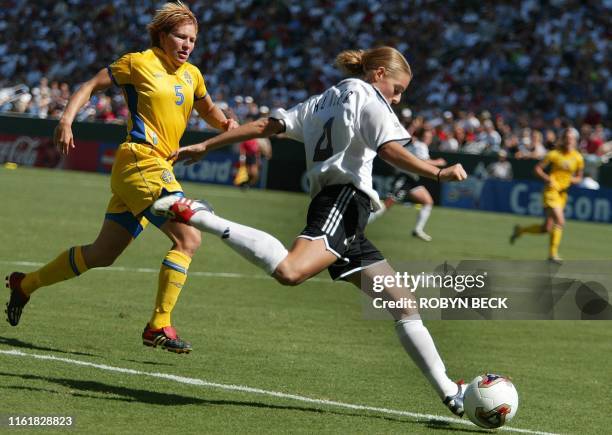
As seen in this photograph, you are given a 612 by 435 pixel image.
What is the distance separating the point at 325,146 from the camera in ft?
21.7

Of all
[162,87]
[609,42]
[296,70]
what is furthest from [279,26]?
[162,87]

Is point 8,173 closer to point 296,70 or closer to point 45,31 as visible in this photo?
point 296,70

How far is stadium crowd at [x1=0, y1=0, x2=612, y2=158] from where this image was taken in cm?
3178

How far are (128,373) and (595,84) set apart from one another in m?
26.6

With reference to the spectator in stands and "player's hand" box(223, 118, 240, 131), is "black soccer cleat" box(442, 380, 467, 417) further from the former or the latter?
the spectator in stands

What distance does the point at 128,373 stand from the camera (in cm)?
733

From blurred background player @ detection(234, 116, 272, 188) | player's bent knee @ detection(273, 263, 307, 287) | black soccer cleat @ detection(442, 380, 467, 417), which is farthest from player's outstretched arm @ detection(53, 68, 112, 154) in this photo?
blurred background player @ detection(234, 116, 272, 188)

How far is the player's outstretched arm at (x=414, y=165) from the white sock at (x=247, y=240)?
30.9 inches

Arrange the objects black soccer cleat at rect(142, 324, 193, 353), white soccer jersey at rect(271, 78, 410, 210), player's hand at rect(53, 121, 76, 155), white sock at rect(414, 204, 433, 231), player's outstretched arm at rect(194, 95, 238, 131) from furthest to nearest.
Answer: white sock at rect(414, 204, 433, 231), player's outstretched arm at rect(194, 95, 238, 131), black soccer cleat at rect(142, 324, 193, 353), player's hand at rect(53, 121, 76, 155), white soccer jersey at rect(271, 78, 410, 210)

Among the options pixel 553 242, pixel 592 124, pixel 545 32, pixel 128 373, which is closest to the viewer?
pixel 128 373

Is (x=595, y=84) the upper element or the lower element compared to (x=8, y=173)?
upper

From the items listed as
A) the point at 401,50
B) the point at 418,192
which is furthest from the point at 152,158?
the point at 401,50

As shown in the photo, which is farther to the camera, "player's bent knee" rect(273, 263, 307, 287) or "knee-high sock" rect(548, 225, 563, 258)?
"knee-high sock" rect(548, 225, 563, 258)

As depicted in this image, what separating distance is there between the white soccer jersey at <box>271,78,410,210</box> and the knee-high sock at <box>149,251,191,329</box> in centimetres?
148
